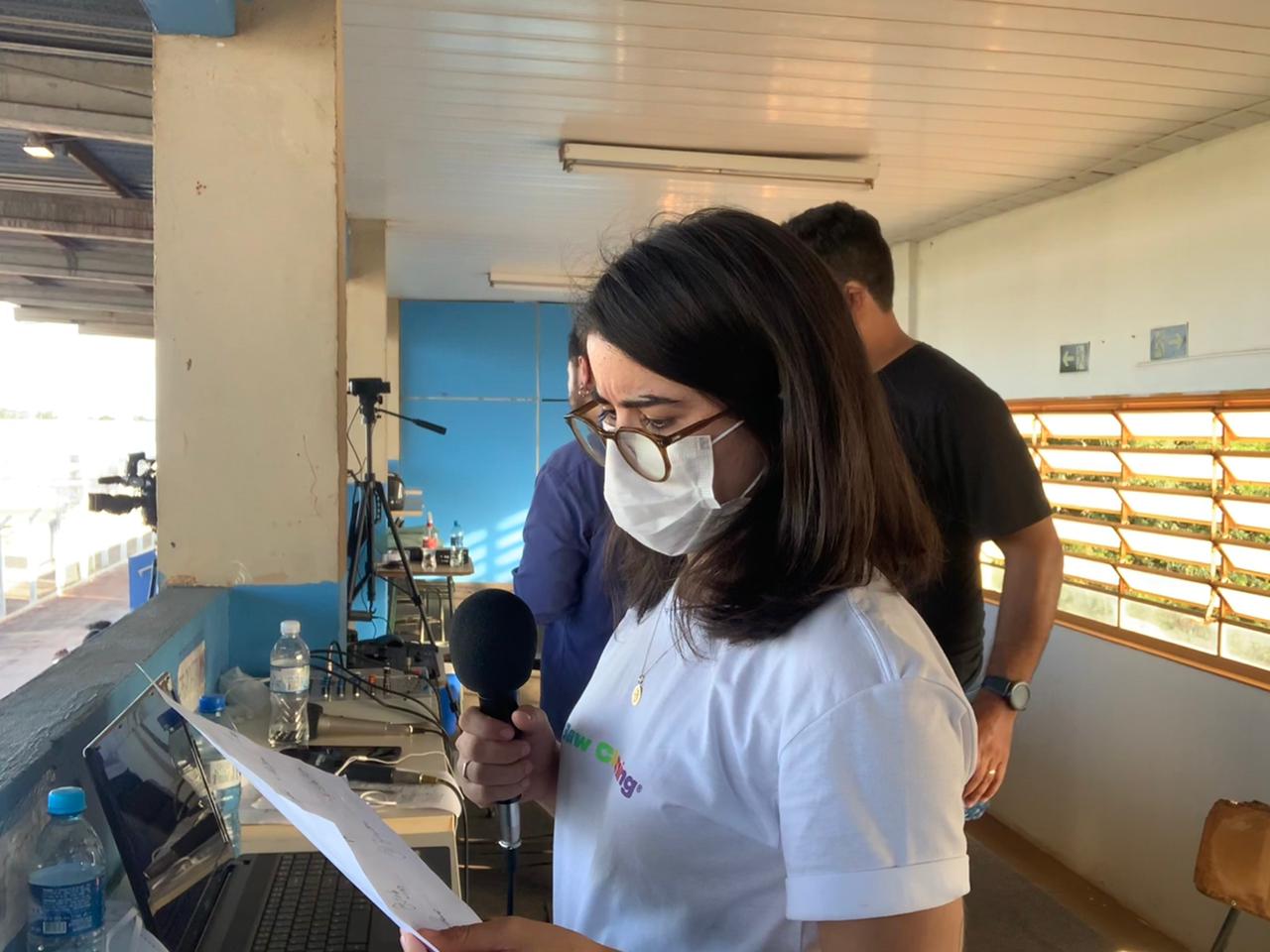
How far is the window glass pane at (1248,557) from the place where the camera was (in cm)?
295

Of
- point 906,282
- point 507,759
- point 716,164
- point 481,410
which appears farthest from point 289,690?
point 481,410

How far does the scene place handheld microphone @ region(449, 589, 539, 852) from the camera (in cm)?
104

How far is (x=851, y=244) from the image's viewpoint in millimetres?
1829

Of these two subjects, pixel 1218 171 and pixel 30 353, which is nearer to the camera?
pixel 30 353

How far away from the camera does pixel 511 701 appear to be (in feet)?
3.46

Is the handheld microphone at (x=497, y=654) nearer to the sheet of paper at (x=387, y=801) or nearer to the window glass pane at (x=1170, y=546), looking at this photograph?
the sheet of paper at (x=387, y=801)

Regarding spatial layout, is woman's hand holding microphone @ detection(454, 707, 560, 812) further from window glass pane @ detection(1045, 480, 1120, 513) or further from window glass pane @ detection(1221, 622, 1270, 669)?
window glass pane @ detection(1045, 480, 1120, 513)

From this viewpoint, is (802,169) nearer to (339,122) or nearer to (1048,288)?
(1048,288)

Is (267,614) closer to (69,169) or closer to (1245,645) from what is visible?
(69,169)

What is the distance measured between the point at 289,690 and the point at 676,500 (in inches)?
60.0

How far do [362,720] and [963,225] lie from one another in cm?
382

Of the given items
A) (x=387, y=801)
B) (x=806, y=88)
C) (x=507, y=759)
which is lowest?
(x=387, y=801)

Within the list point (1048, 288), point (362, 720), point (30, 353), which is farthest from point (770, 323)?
point (1048, 288)

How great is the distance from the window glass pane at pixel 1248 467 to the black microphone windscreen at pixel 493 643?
284cm
